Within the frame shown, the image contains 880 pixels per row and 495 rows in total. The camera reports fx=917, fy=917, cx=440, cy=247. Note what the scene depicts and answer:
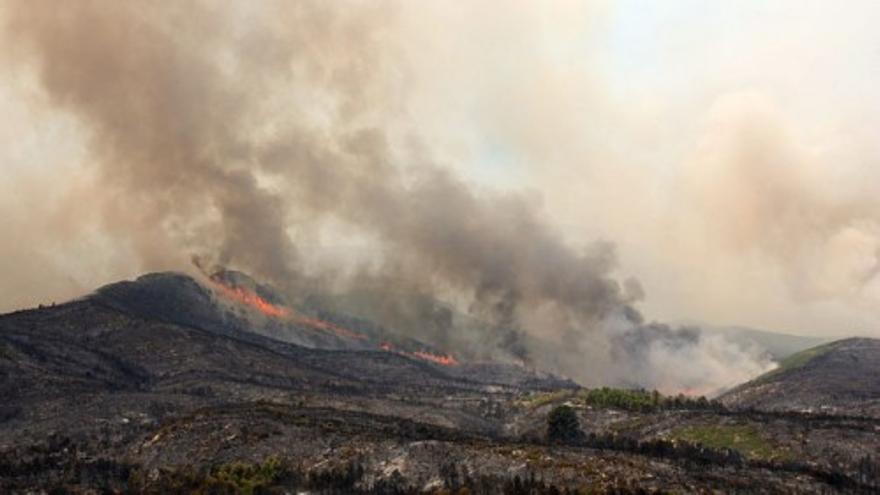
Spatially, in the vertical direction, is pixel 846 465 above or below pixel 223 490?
above

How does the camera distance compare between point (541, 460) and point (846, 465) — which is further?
point (846, 465)

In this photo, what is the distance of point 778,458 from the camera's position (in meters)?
192

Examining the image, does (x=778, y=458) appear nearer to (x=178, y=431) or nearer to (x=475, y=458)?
(x=475, y=458)

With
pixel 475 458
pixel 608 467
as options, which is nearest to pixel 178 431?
pixel 475 458

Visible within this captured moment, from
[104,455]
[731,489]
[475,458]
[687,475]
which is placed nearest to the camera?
[731,489]

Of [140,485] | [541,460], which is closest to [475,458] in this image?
[541,460]

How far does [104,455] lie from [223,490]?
41389mm

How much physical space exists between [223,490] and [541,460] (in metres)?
57.6

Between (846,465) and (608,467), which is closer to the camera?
(608,467)

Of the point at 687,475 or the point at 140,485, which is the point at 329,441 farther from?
the point at 687,475

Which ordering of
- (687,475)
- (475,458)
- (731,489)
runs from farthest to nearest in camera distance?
1. (475,458)
2. (687,475)
3. (731,489)

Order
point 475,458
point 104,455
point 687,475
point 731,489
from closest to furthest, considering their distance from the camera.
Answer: point 731,489, point 687,475, point 475,458, point 104,455

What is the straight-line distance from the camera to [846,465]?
181750 mm

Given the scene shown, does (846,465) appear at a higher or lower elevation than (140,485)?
higher
